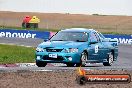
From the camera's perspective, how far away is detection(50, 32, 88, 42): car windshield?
782 inches

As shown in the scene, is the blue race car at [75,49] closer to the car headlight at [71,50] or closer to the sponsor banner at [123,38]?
the car headlight at [71,50]

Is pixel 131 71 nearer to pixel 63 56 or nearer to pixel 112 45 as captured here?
pixel 63 56

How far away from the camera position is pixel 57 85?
12961 mm

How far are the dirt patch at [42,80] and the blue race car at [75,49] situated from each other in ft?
8.94

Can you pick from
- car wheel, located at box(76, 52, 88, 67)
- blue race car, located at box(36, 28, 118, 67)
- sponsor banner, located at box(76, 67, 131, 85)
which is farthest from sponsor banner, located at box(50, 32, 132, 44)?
sponsor banner, located at box(76, 67, 131, 85)

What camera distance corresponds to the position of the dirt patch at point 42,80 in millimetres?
12837

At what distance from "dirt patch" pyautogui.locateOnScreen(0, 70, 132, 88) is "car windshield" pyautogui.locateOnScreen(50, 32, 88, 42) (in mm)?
3702

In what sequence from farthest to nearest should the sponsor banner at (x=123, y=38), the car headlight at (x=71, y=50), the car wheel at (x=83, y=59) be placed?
the sponsor banner at (x=123, y=38) < the car wheel at (x=83, y=59) < the car headlight at (x=71, y=50)

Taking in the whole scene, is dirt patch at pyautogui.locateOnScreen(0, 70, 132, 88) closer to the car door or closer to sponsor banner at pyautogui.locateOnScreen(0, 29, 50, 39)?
the car door

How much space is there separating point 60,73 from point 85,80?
4.50 meters

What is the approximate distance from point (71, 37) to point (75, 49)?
998 mm

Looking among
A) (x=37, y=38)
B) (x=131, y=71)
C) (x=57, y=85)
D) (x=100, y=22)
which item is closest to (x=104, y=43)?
(x=131, y=71)

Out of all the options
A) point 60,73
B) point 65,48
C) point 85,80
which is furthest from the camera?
point 65,48

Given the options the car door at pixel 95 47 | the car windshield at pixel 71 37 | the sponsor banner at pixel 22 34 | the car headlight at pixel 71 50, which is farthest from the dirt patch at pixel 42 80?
the sponsor banner at pixel 22 34
